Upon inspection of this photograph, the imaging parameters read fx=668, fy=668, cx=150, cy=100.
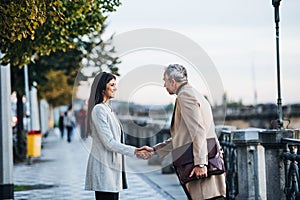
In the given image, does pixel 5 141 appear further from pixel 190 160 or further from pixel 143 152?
pixel 190 160

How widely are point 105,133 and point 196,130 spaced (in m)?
0.99

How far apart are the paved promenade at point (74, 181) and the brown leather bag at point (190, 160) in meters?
2.83

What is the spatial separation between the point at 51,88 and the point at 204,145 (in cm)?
3283

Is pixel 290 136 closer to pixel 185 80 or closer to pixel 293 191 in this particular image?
pixel 293 191

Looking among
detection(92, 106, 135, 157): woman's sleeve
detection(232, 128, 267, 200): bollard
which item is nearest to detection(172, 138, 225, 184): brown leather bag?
detection(92, 106, 135, 157): woman's sleeve

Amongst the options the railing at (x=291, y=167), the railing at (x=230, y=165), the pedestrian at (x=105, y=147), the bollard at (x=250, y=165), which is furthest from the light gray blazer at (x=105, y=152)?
the railing at (x=230, y=165)

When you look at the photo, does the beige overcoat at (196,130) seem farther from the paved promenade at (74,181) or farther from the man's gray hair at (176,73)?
the paved promenade at (74,181)

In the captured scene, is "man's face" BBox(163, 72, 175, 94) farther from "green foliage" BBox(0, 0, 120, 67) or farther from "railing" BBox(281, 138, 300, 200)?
"green foliage" BBox(0, 0, 120, 67)

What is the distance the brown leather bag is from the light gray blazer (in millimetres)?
595

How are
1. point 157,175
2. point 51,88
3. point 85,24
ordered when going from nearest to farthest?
point 85,24 < point 157,175 < point 51,88

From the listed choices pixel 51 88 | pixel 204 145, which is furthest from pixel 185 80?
pixel 51 88

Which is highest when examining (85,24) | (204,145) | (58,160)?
(85,24)

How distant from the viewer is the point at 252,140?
1016 centimetres

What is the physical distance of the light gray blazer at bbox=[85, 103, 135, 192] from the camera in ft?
22.0
